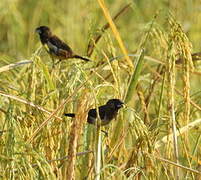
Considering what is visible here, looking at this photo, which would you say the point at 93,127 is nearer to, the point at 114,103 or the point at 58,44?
the point at 114,103

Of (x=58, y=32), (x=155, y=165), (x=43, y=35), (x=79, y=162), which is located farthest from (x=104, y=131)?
(x=58, y=32)

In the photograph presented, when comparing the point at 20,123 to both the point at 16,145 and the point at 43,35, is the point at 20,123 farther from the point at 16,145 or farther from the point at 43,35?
the point at 43,35

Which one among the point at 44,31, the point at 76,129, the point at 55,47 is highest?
the point at 44,31

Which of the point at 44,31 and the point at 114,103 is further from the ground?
the point at 44,31

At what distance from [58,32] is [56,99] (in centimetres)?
523

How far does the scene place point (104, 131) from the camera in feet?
12.2

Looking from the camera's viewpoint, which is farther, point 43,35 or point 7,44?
point 7,44

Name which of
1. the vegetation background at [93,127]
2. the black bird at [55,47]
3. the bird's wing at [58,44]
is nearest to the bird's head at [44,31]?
the black bird at [55,47]

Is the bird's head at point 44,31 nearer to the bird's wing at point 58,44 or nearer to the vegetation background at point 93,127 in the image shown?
the bird's wing at point 58,44

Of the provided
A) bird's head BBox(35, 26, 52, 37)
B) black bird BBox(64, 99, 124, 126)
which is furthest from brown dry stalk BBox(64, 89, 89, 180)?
bird's head BBox(35, 26, 52, 37)

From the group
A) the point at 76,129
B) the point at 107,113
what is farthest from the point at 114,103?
the point at 76,129

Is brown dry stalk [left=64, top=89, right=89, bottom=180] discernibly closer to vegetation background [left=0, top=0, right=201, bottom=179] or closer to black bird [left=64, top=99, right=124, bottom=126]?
vegetation background [left=0, top=0, right=201, bottom=179]

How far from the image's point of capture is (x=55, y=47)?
5.47m

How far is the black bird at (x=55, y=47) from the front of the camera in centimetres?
507
